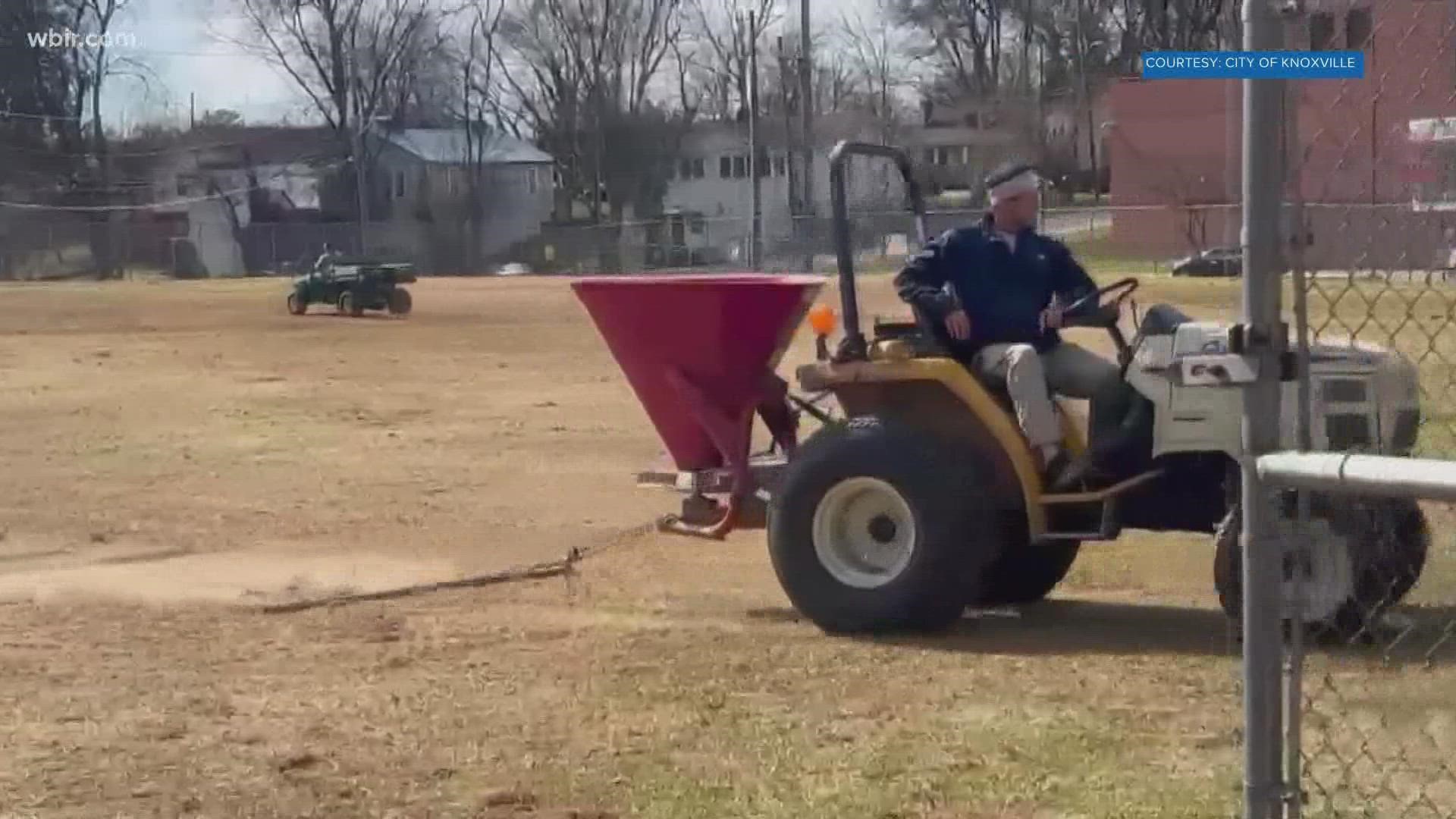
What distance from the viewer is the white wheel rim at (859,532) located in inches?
335

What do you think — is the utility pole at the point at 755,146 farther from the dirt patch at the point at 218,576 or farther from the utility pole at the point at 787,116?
the dirt patch at the point at 218,576

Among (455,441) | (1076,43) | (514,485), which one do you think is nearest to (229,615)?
(514,485)

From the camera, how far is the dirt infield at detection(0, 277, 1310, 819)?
603 centimetres

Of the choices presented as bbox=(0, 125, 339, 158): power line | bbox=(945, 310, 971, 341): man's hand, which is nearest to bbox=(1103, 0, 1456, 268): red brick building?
bbox=(945, 310, 971, 341): man's hand

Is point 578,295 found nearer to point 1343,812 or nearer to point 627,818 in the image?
point 627,818

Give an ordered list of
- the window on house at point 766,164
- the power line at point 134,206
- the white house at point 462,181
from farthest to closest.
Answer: the white house at point 462,181
the power line at point 134,206
the window on house at point 766,164

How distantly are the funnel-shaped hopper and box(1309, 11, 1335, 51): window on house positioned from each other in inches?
218

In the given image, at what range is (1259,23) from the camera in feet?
12.0

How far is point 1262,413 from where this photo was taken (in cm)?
379

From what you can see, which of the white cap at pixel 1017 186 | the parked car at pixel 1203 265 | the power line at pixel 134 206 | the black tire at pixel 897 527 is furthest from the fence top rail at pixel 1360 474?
the power line at pixel 134 206

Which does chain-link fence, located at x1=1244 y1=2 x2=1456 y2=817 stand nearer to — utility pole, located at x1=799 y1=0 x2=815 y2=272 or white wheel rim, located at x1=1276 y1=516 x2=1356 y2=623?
white wheel rim, located at x1=1276 y1=516 x2=1356 y2=623

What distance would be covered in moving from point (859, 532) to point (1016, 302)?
3.60 feet

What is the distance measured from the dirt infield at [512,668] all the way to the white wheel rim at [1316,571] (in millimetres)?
549

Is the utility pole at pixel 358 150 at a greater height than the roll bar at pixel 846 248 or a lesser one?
greater
